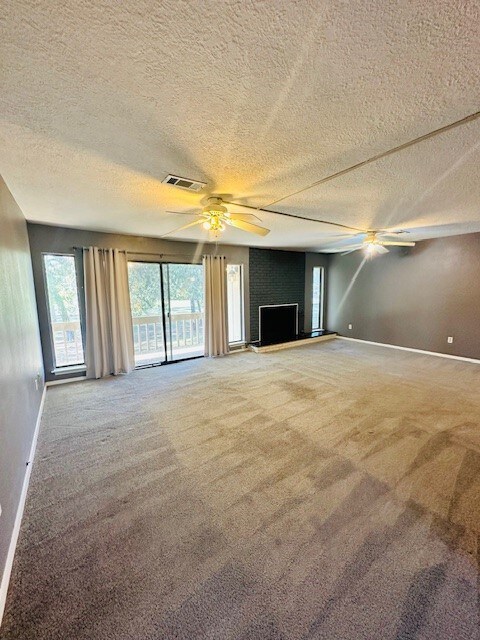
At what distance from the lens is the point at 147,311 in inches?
201

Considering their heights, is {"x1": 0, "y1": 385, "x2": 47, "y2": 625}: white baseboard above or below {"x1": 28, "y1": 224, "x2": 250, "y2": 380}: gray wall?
below

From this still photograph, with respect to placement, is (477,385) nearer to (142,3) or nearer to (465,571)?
(465,571)

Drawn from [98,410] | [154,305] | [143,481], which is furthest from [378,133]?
[154,305]

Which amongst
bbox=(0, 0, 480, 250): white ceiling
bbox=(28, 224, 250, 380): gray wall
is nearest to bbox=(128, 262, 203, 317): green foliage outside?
bbox=(28, 224, 250, 380): gray wall

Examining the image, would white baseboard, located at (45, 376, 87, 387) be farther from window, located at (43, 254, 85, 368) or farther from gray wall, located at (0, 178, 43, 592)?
gray wall, located at (0, 178, 43, 592)

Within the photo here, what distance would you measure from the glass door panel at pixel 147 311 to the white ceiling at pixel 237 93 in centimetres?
253

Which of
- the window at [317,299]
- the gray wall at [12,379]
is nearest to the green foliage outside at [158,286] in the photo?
the gray wall at [12,379]

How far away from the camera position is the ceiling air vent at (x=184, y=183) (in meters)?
1.98

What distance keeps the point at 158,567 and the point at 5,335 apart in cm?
173

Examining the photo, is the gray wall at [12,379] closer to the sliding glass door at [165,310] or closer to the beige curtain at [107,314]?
the beige curtain at [107,314]

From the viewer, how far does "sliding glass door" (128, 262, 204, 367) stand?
15.9 ft

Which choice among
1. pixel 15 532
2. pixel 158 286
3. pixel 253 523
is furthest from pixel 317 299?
pixel 15 532

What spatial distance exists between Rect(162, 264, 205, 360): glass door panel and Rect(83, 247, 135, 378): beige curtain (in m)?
0.82

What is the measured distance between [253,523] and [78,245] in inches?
166
